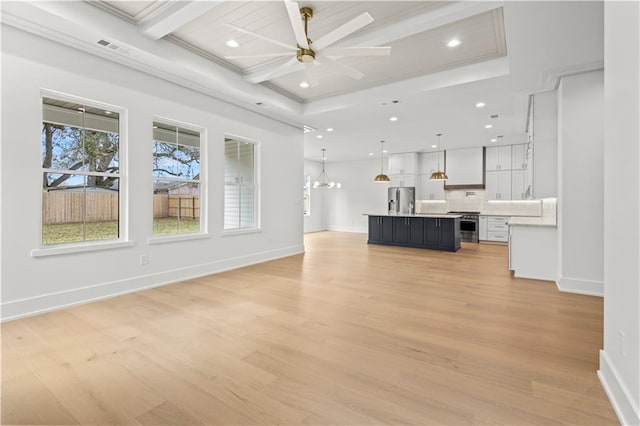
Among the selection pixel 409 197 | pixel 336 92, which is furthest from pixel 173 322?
pixel 409 197

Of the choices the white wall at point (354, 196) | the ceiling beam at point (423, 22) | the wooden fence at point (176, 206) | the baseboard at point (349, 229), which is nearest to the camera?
the ceiling beam at point (423, 22)

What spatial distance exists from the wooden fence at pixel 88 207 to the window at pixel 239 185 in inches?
43.9

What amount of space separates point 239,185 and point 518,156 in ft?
26.4

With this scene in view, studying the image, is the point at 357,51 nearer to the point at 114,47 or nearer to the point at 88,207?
the point at 114,47

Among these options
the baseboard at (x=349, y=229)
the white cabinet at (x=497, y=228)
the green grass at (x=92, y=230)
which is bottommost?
the baseboard at (x=349, y=229)

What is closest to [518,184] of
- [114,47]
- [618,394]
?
[618,394]

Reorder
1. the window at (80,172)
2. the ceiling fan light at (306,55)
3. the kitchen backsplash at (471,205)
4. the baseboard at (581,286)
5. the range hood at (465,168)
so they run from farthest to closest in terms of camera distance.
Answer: the range hood at (465,168)
the kitchen backsplash at (471,205)
the baseboard at (581,286)
the window at (80,172)
the ceiling fan light at (306,55)

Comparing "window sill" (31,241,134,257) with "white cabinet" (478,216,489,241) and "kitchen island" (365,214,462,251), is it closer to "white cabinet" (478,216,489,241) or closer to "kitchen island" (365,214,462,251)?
"kitchen island" (365,214,462,251)

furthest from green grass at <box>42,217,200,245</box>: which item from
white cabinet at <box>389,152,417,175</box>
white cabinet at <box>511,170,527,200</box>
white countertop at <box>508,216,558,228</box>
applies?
white cabinet at <box>511,170,527,200</box>

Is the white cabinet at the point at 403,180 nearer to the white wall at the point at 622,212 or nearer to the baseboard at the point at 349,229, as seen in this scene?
the baseboard at the point at 349,229

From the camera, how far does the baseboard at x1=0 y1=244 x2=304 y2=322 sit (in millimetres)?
3012

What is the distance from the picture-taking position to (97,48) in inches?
136

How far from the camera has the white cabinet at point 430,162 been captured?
32.9 ft

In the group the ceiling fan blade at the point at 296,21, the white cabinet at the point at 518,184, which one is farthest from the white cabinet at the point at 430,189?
the ceiling fan blade at the point at 296,21
